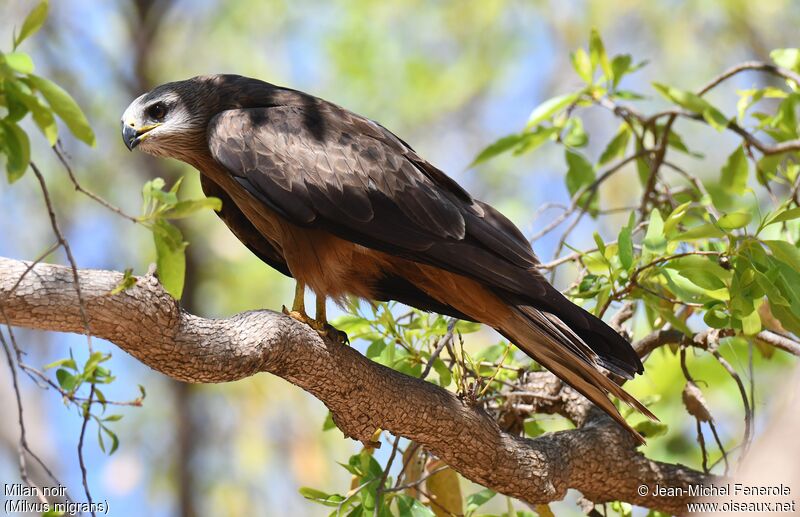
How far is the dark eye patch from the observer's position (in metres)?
4.39

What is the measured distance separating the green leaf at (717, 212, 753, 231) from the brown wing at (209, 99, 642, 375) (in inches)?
25.8

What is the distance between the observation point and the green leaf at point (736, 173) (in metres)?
4.13

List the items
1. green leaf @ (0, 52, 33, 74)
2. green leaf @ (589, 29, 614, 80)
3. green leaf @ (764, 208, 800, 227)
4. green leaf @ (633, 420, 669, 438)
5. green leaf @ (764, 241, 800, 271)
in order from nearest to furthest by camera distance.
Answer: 1. green leaf @ (0, 52, 33, 74)
2. green leaf @ (764, 208, 800, 227)
3. green leaf @ (764, 241, 800, 271)
4. green leaf @ (633, 420, 669, 438)
5. green leaf @ (589, 29, 614, 80)

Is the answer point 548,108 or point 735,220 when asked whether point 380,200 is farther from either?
point 735,220

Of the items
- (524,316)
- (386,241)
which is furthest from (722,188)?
(386,241)

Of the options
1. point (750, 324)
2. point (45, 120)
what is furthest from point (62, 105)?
point (750, 324)

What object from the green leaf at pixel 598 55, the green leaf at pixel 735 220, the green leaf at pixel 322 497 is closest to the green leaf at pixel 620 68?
the green leaf at pixel 598 55

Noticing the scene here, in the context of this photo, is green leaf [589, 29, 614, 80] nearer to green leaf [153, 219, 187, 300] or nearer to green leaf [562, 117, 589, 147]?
green leaf [562, 117, 589, 147]

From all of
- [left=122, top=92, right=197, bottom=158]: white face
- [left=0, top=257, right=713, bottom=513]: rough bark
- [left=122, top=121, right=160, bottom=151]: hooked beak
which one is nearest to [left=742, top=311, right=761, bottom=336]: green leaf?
[left=0, top=257, right=713, bottom=513]: rough bark

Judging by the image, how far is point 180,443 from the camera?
32.2ft

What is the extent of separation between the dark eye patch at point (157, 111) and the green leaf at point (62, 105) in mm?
2228

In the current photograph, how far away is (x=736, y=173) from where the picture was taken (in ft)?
13.6

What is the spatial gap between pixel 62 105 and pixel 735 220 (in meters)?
2.08

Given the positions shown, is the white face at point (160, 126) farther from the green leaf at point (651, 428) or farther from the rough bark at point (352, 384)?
the green leaf at point (651, 428)
